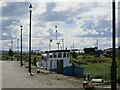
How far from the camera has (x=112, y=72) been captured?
16406 mm

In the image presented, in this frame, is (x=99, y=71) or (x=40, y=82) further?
(x=99, y=71)

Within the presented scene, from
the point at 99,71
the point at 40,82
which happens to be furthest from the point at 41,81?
the point at 99,71

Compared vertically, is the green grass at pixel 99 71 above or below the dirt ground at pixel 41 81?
below

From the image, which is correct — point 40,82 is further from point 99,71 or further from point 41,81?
point 99,71

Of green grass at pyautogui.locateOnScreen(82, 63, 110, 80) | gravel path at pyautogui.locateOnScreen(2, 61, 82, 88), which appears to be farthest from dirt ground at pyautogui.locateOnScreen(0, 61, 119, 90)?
green grass at pyautogui.locateOnScreen(82, 63, 110, 80)

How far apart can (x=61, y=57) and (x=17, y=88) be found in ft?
92.6

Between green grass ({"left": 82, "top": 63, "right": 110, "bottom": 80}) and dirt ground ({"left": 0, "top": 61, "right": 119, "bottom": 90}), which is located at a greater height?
dirt ground ({"left": 0, "top": 61, "right": 119, "bottom": 90})

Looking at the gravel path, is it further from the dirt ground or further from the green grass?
the green grass

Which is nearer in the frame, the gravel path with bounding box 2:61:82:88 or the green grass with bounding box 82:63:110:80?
the gravel path with bounding box 2:61:82:88

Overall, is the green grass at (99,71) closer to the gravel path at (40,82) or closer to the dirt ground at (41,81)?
the dirt ground at (41,81)

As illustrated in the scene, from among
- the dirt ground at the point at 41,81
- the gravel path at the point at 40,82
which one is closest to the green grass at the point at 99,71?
the dirt ground at the point at 41,81

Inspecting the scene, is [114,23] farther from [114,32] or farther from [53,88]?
[53,88]

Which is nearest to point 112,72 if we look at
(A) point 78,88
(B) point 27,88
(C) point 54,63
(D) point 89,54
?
(A) point 78,88

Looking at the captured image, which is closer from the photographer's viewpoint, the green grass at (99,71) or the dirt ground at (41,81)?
the dirt ground at (41,81)
